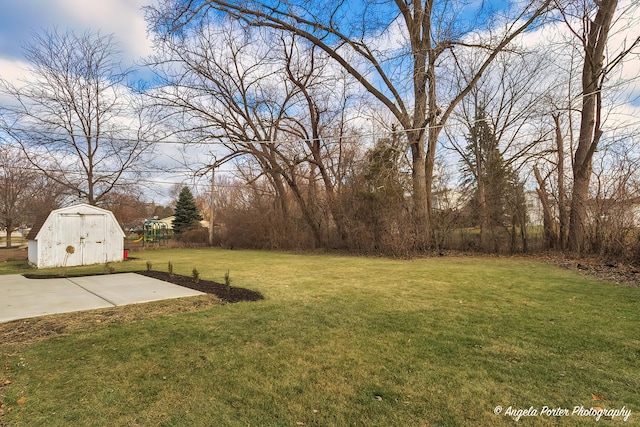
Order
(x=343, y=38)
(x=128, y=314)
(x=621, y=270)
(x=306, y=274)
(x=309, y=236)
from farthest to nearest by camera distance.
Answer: (x=309, y=236)
(x=343, y=38)
(x=306, y=274)
(x=621, y=270)
(x=128, y=314)

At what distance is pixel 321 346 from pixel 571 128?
53.3 feet

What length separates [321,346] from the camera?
380cm

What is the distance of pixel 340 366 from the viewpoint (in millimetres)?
3260

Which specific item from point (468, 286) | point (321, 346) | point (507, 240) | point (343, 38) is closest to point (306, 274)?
point (468, 286)

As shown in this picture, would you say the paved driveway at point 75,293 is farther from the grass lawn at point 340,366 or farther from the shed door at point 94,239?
the shed door at point 94,239

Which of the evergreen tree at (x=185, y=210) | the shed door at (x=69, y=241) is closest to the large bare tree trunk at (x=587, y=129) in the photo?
the shed door at (x=69, y=241)

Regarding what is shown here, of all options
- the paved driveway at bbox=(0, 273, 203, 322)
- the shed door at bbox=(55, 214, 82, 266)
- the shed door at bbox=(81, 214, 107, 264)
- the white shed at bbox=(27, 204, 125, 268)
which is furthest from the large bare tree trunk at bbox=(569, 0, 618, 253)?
the shed door at bbox=(55, 214, 82, 266)

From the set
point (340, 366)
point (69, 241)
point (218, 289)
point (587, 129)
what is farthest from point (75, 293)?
point (587, 129)

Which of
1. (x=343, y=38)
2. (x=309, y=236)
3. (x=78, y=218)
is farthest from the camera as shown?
(x=309, y=236)

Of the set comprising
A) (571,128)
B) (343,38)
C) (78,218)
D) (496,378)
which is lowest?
(496,378)

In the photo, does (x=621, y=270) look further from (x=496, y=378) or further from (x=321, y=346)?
(x=321, y=346)

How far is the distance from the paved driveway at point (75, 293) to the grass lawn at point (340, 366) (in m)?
1.61

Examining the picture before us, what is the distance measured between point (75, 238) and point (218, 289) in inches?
370

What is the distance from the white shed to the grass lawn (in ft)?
34.3
